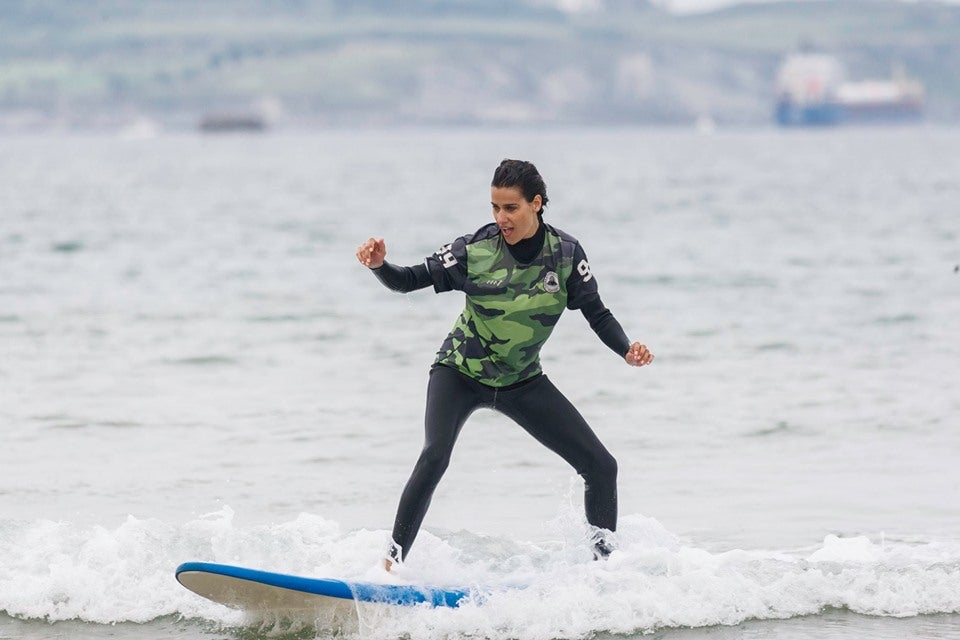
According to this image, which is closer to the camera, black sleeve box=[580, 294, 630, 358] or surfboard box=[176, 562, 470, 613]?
surfboard box=[176, 562, 470, 613]

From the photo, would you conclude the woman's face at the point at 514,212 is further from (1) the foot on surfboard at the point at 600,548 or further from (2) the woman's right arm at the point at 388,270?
(1) the foot on surfboard at the point at 600,548

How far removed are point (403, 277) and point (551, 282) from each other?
0.75m

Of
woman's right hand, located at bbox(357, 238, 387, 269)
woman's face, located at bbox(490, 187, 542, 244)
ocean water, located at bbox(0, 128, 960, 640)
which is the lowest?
ocean water, located at bbox(0, 128, 960, 640)

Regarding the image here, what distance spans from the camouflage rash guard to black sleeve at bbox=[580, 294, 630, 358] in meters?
0.07

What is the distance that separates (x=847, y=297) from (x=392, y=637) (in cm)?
1821

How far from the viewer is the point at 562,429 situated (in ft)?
Answer: 26.3

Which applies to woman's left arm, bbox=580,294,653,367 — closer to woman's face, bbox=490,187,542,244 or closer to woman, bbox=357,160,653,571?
woman, bbox=357,160,653,571

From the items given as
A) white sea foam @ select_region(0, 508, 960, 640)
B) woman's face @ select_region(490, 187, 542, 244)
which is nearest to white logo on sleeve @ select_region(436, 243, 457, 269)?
woman's face @ select_region(490, 187, 542, 244)

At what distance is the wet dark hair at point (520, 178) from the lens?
760 centimetres

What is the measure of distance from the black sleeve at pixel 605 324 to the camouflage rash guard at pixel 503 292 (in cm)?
7

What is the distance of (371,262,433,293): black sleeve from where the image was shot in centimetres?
769

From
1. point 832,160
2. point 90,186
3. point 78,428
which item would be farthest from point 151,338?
point 832,160

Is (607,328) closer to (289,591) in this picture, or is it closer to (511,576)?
(511,576)

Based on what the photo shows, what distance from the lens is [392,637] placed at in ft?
26.1
